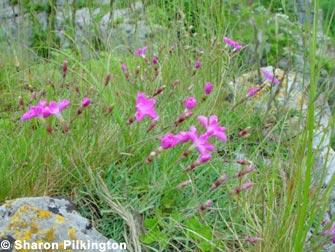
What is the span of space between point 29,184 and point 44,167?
7cm

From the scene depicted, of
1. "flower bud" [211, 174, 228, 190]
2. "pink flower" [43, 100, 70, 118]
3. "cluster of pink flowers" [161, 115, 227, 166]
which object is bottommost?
"flower bud" [211, 174, 228, 190]

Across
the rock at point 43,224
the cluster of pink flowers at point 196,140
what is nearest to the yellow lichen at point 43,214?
the rock at point 43,224

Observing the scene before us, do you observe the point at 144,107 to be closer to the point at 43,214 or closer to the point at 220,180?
the point at 220,180

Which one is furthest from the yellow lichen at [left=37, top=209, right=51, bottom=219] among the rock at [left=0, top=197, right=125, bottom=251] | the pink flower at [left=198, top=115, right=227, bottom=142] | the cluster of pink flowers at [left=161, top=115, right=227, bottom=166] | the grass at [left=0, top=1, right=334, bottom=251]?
the pink flower at [left=198, top=115, right=227, bottom=142]

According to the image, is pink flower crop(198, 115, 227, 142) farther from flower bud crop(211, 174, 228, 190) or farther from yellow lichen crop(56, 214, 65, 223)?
yellow lichen crop(56, 214, 65, 223)

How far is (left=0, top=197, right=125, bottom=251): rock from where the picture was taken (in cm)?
153

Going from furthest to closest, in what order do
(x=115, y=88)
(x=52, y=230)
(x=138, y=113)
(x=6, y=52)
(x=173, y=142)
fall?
(x=6, y=52) < (x=115, y=88) < (x=138, y=113) < (x=173, y=142) < (x=52, y=230)

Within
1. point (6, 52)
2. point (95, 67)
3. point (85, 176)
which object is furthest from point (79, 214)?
point (6, 52)

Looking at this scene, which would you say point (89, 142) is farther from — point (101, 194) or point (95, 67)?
point (95, 67)

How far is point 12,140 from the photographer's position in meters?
1.92

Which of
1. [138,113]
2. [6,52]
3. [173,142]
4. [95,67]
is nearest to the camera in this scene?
[173,142]

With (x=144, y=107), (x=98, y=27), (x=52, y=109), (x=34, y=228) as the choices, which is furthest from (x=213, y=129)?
(x=98, y=27)

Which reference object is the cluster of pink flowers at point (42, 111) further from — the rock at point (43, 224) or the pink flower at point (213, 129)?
the pink flower at point (213, 129)

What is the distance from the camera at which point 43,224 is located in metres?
1.56
